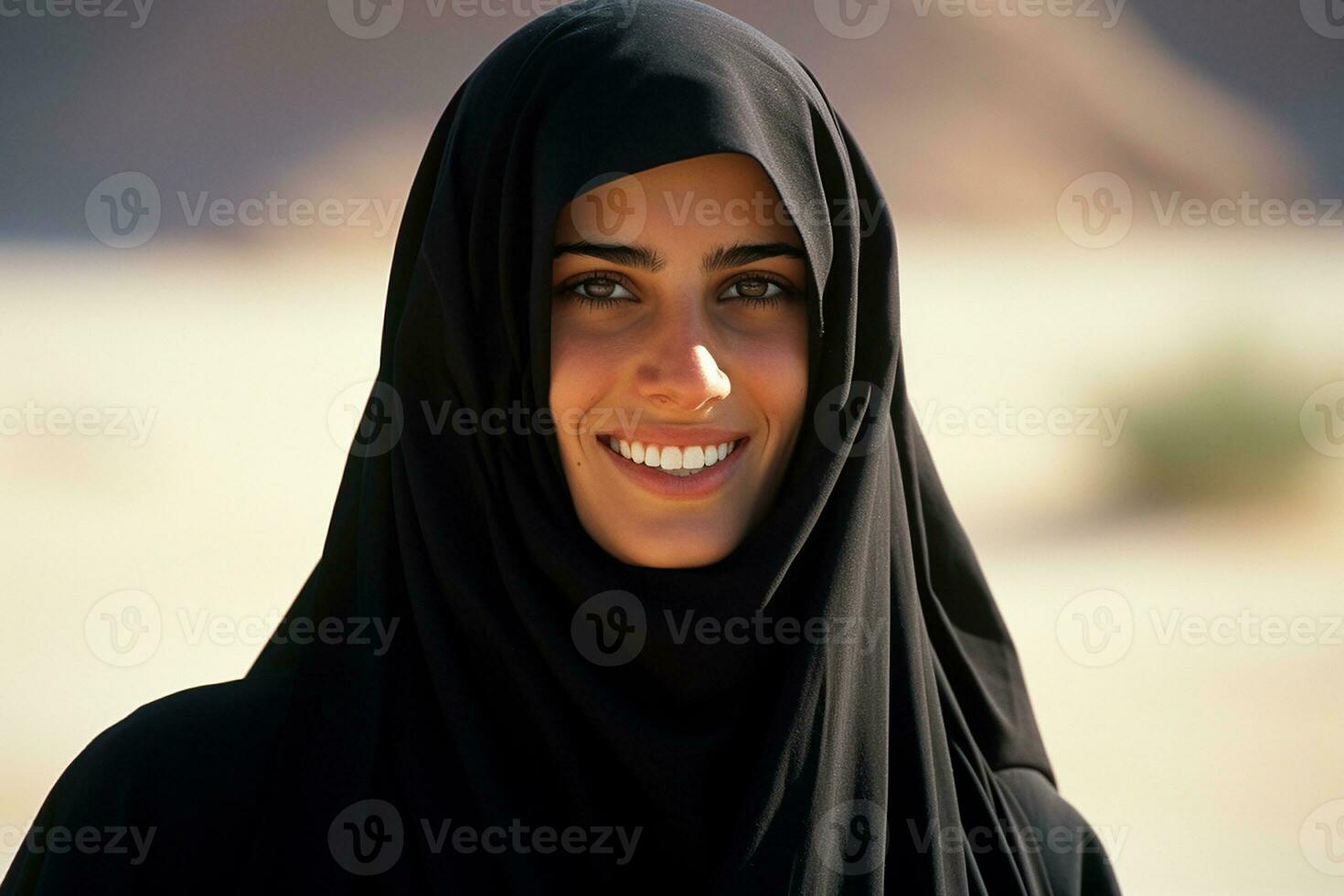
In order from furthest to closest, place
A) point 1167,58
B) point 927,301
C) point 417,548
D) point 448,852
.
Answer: point 1167,58 < point 927,301 < point 417,548 < point 448,852

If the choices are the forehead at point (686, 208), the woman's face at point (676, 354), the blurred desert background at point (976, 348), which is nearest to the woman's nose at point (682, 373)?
the woman's face at point (676, 354)

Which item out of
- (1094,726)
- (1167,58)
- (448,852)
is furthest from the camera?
(1167,58)

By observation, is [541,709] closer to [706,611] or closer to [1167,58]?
[706,611]

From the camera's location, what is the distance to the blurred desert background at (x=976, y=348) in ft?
20.7

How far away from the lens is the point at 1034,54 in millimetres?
12359

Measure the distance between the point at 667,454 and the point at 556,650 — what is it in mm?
248

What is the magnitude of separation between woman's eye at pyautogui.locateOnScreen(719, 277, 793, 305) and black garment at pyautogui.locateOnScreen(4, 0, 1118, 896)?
0.06 meters

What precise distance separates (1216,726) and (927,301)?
5475mm

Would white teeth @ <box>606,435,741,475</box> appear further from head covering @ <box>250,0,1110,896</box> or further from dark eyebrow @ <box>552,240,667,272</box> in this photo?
dark eyebrow @ <box>552,240,667,272</box>

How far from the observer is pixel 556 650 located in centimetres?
160

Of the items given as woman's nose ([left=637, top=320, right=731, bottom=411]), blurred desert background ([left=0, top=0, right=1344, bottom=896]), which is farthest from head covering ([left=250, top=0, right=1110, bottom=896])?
blurred desert background ([left=0, top=0, right=1344, bottom=896])

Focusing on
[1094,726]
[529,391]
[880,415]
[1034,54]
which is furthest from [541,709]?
[1034,54]

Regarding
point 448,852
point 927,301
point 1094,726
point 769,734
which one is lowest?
point 1094,726

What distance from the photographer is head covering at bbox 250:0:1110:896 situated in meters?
1.55
